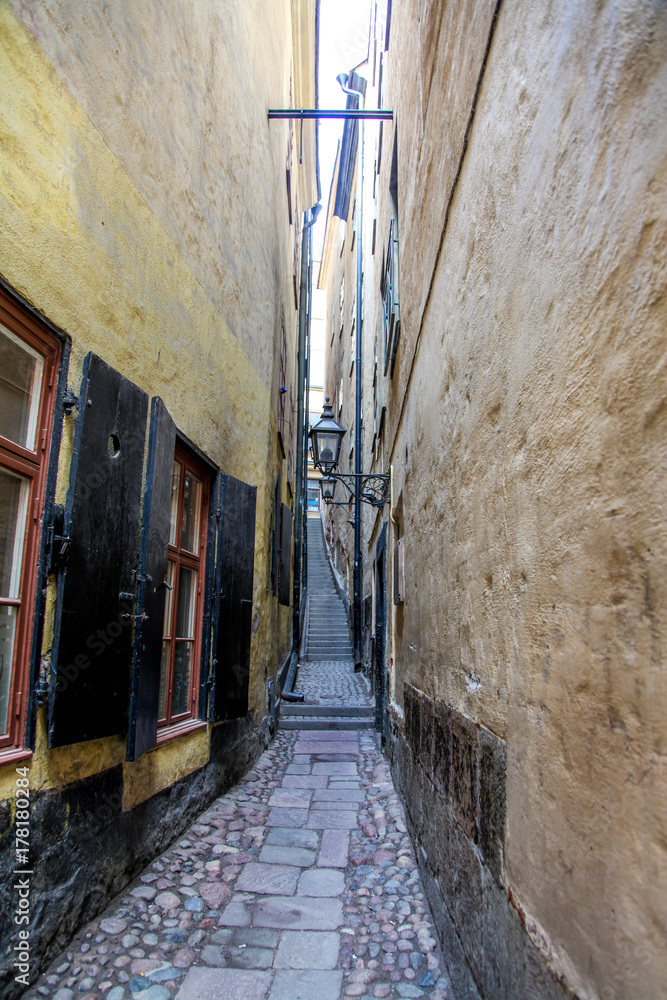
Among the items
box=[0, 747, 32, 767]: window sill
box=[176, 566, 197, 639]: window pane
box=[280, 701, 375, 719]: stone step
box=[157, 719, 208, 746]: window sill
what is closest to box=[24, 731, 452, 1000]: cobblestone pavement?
box=[157, 719, 208, 746]: window sill

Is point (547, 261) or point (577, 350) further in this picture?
point (547, 261)

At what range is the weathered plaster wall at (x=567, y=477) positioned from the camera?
963 millimetres

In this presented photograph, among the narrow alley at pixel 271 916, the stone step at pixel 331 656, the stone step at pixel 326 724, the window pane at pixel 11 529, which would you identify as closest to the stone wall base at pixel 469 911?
the narrow alley at pixel 271 916

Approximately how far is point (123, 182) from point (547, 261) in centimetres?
226

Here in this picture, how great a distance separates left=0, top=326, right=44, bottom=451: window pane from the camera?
6.89 feet

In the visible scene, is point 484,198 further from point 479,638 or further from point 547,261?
point 479,638

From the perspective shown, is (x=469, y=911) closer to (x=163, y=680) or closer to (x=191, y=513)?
(x=163, y=680)

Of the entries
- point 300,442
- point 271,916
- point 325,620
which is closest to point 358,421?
point 300,442

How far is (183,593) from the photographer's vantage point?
3.77 m

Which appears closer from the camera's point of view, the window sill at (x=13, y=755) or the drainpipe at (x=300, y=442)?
the window sill at (x=13, y=755)

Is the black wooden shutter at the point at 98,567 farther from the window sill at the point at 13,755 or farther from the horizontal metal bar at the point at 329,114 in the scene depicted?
the horizontal metal bar at the point at 329,114

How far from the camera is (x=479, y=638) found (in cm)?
203

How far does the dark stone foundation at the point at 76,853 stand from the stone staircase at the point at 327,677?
3078 mm

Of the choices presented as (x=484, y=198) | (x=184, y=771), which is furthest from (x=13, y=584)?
(x=484, y=198)
